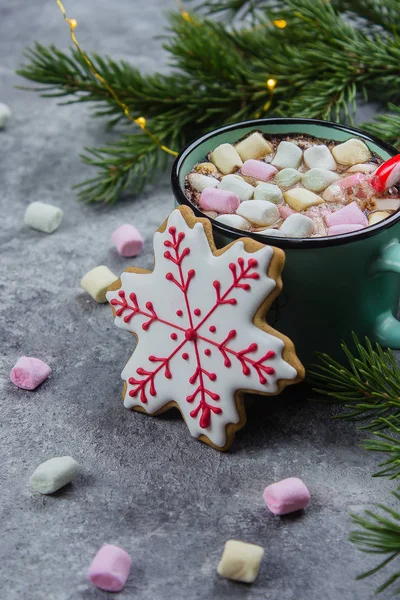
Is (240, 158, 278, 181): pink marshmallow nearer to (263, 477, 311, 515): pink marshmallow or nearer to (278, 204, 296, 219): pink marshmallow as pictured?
(278, 204, 296, 219): pink marshmallow

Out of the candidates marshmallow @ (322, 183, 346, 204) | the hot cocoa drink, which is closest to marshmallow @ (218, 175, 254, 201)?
the hot cocoa drink

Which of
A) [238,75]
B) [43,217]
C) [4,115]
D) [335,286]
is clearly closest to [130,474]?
[335,286]

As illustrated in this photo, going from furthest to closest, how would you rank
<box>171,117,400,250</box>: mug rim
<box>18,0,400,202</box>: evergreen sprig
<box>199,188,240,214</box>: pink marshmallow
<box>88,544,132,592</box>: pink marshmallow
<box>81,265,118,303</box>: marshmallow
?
<box>18,0,400,202</box>: evergreen sprig → <box>81,265,118,303</box>: marshmallow → <box>199,188,240,214</box>: pink marshmallow → <box>171,117,400,250</box>: mug rim → <box>88,544,132,592</box>: pink marshmallow

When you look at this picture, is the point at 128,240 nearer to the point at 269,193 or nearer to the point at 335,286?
the point at 269,193

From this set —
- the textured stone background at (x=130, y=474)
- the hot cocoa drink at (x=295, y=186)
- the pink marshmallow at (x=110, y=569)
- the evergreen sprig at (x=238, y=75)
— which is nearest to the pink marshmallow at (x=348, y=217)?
the hot cocoa drink at (x=295, y=186)

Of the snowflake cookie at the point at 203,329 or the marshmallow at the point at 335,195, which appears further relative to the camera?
the marshmallow at the point at 335,195

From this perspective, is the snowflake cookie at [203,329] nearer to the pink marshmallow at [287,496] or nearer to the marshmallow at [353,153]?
the pink marshmallow at [287,496]
